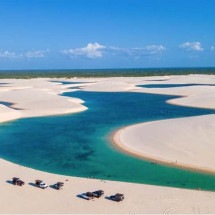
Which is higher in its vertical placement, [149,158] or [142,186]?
[149,158]

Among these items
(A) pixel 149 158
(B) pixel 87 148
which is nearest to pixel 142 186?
(A) pixel 149 158

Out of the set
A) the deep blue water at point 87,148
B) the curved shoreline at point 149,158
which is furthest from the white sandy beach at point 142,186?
the deep blue water at point 87,148

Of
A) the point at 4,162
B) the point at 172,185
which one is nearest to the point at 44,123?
the point at 4,162

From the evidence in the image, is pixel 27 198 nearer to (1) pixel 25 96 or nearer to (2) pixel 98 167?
(2) pixel 98 167

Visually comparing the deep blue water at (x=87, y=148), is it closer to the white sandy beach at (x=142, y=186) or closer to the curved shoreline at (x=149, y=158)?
the curved shoreline at (x=149, y=158)

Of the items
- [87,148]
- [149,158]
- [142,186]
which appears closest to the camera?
[142,186]

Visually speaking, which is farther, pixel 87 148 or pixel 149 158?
pixel 87 148

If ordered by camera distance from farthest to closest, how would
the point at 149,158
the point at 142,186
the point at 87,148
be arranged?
1. the point at 87,148
2. the point at 149,158
3. the point at 142,186

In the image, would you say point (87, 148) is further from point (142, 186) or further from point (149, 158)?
point (142, 186)

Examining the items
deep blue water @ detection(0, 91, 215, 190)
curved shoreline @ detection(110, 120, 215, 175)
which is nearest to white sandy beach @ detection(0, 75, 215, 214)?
Result: curved shoreline @ detection(110, 120, 215, 175)
